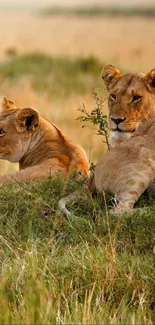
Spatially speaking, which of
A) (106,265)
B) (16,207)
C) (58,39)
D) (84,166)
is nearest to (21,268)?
(106,265)

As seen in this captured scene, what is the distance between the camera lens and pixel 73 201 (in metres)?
5.09

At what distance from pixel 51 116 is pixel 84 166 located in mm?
8416

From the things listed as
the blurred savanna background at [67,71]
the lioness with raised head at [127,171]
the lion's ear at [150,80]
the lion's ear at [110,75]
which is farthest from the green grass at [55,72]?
the lioness with raised head at [127,171]

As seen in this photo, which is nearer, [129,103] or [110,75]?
[129,103]

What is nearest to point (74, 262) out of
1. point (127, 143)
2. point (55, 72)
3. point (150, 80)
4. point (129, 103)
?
point (127, 143)

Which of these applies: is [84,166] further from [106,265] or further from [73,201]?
[106,265]

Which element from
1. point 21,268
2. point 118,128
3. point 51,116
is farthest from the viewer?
point 51,116

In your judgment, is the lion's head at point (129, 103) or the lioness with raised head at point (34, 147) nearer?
the lion's head at point (129, 103)

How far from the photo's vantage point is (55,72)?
1889 centimetres

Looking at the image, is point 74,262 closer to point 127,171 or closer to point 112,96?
point 127,171

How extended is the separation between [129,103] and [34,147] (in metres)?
0.86

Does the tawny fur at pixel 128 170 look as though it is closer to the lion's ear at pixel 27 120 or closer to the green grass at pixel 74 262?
the green grass at pixel 74 262

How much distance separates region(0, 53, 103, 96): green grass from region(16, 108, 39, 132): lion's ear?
10.6m

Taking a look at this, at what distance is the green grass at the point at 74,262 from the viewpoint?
375 centimetres
